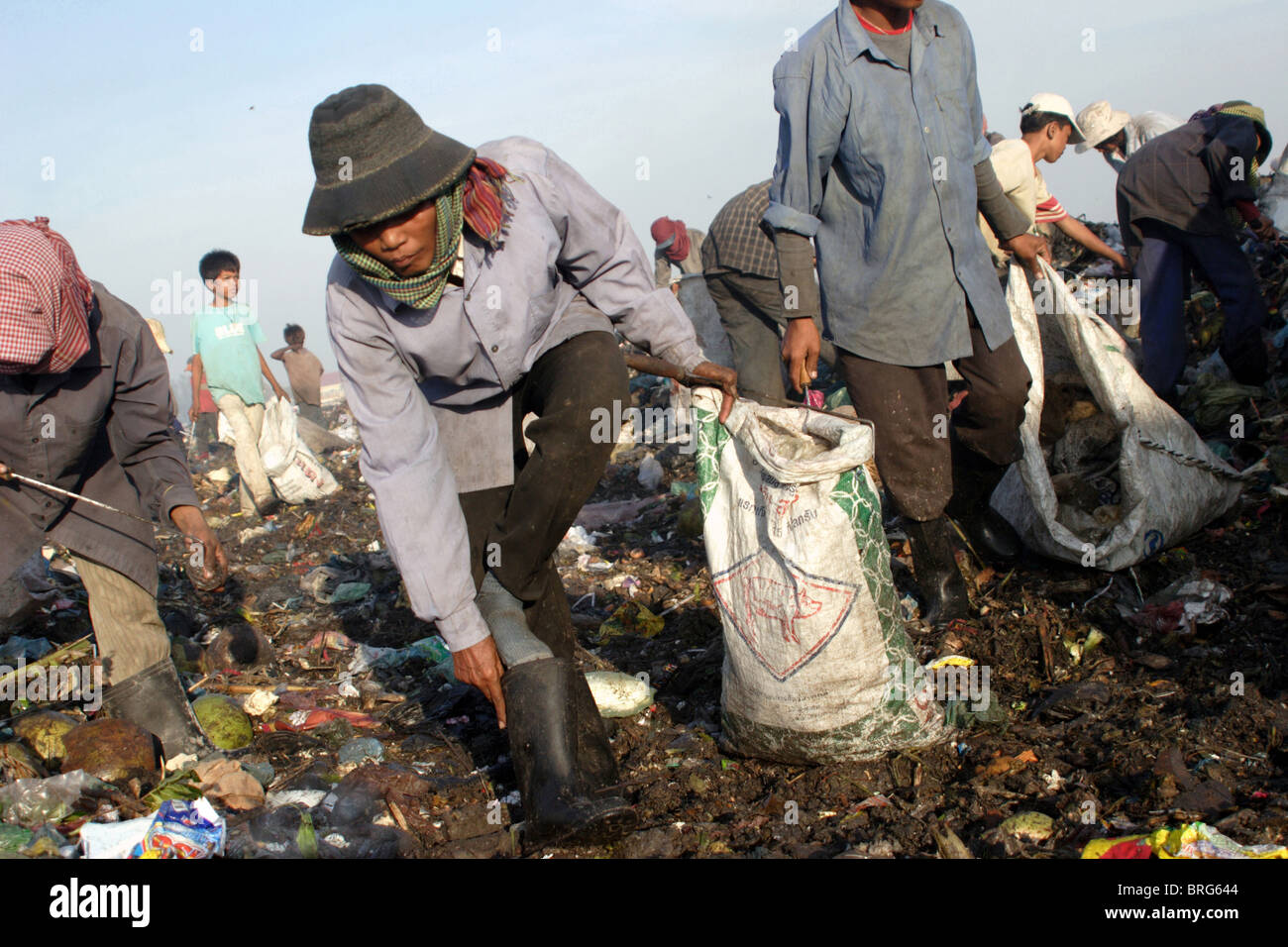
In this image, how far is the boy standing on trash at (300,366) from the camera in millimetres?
11773

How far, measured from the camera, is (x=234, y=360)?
812cm

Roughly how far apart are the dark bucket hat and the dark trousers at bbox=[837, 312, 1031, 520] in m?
1.67

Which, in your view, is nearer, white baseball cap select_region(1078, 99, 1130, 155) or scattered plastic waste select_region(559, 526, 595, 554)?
scattered plastic waste select_region(559, 526, 595, 554)

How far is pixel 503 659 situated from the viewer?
2535mm

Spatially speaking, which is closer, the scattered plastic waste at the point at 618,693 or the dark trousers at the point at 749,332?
the scattered plastic waste at the point at 618,693

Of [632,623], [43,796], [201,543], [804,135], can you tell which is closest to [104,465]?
[201,543]

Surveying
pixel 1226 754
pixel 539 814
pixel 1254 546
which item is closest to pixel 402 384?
pixel 539 814

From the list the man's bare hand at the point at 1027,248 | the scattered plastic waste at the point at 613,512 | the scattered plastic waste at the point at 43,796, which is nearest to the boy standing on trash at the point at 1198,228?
the man's bare hand at the point at 1027,248

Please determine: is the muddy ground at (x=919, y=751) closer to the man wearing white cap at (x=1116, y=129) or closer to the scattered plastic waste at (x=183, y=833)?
the scattered plastic waste at (x=183, y=833)

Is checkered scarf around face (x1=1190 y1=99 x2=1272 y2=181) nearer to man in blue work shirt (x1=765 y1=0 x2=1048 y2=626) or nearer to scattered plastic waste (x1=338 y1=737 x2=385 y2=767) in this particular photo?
man in blue work shirt (x1=765 y1=0 x2=1048 y2=626)

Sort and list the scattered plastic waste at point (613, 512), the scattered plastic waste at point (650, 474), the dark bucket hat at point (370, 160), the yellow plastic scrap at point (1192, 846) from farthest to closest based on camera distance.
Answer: the scattered plastic waste at point (650, 474) → the scattered plastic waste at point (613, 512) → the dark bucket hat at point (370, 160) → the yellow plastic scrap at point (1192, 846)

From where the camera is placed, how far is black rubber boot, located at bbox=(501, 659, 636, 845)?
7.50 ft

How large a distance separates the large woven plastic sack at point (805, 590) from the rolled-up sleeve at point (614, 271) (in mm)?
192

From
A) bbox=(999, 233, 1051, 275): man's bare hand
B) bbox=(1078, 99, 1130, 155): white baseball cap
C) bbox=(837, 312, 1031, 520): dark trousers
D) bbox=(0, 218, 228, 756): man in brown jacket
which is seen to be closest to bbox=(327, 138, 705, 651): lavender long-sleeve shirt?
bbox=(837, 312, 1031, 520): dark trousers
